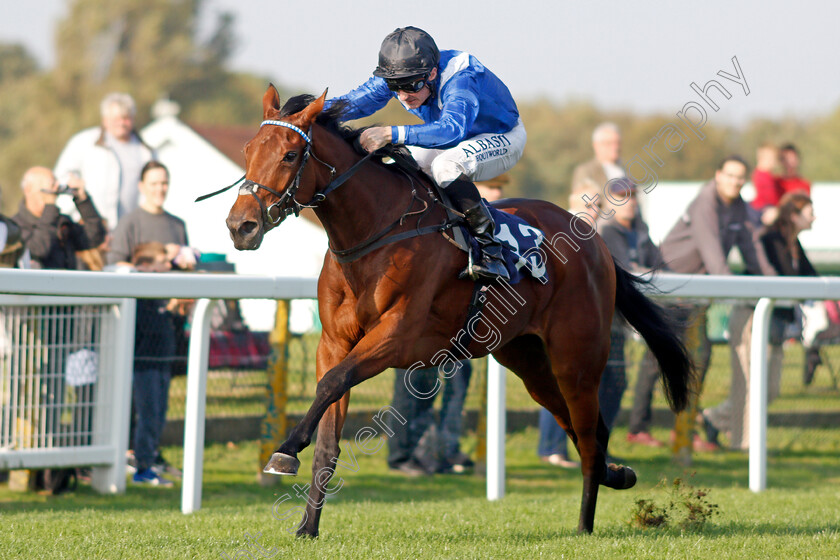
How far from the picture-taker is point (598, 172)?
8531 mm

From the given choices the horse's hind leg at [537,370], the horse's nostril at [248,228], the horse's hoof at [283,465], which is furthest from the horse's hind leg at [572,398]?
the horse's nostril at [248,228]

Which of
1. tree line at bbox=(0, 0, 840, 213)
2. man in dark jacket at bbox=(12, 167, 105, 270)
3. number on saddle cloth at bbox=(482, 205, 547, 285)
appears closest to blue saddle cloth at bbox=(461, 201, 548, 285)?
number on saddle cloth at bbox=(482, 205, 547, 285)

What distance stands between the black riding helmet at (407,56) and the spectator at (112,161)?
393cm

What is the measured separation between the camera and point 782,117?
248ft

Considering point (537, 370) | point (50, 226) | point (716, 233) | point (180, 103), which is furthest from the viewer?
point (180, 103)

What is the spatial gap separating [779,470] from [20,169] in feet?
155

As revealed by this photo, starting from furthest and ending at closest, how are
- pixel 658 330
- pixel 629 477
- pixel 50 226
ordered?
1. pixel 50 226
2. pixel 658 330
3. pixel 629 477

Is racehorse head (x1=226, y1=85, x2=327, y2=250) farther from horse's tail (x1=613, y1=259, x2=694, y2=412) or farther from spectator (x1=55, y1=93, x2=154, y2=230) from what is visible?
spectator (x1=55, y1=93, x2=154, y2=230)

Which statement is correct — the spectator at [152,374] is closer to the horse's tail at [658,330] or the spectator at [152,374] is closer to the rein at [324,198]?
the rein at [324,198]

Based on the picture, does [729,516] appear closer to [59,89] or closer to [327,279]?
[327,279]

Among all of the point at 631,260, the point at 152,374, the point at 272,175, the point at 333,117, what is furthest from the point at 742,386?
the point at 272,175

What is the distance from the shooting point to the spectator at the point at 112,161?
7887 millimetres

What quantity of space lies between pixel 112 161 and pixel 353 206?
160 inches

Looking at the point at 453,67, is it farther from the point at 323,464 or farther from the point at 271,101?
the point at 323,464
